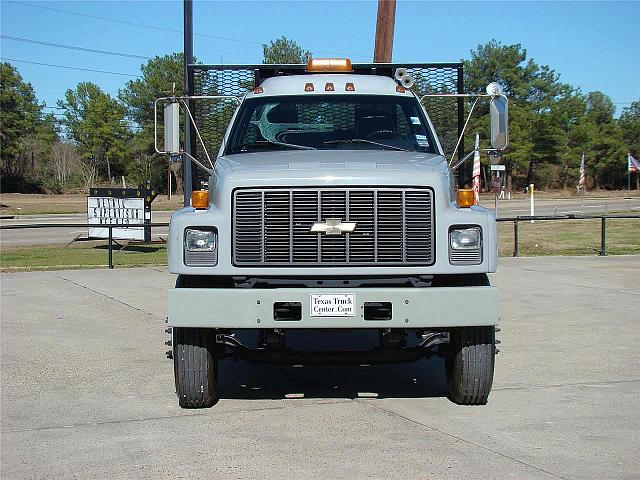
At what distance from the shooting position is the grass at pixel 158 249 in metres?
19.2

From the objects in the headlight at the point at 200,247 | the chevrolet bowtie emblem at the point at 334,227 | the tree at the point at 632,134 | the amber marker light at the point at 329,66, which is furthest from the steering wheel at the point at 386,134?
the tree at the point at 632,134

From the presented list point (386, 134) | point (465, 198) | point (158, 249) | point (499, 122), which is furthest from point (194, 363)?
point (158, 249)

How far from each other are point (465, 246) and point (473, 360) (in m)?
0.92

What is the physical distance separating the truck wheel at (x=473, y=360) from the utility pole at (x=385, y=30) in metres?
11.6

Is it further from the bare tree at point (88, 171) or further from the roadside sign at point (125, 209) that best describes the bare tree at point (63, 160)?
the roadside sign at point (125, 209)

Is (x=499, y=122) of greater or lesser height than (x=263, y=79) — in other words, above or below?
below

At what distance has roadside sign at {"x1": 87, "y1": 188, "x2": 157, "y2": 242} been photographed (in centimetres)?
2164

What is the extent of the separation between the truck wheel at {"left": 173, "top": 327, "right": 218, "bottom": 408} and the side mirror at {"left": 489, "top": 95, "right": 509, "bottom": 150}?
2999mm

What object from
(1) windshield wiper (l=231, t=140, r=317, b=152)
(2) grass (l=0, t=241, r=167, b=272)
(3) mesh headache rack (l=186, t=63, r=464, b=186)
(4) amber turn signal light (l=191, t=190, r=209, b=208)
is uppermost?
(3) mesh headache rack (l=186, t=63, r=464, b=186)

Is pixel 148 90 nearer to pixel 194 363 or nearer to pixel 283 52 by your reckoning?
pixel 283 52

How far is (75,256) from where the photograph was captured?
2098 centimetres

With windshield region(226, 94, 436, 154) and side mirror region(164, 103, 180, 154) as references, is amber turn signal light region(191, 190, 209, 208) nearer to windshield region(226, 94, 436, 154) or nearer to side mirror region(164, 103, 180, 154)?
windshield region(226, 94, 436, 154)

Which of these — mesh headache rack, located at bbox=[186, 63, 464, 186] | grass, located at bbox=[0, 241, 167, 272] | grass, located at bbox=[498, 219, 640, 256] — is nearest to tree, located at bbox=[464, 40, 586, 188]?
grass, located at bbox=[498, 219, 640, 256]

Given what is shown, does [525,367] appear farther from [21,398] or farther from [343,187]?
[21,398]
